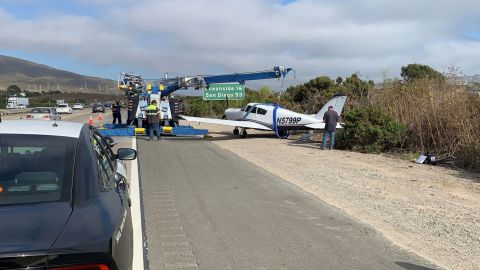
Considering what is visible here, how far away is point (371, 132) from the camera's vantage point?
59.8ft

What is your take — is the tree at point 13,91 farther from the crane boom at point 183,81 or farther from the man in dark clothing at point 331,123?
the man in dark clothing at point 331,123

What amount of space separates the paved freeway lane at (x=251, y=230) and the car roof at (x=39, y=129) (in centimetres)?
178

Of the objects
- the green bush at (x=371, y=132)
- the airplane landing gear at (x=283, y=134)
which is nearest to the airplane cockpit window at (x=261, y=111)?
the airplane landing gear at (x=283, y=134)

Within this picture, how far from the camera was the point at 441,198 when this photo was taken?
9.80 metres

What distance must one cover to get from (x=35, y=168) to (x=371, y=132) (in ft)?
51.4

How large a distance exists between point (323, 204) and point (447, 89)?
440 inches

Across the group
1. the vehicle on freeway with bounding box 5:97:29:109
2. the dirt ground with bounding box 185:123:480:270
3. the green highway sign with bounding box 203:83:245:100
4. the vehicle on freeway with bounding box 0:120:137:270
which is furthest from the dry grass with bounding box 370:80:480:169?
the vehicle on freeway with bounding box 5:97:29:109

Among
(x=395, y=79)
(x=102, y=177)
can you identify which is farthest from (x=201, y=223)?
(x=395, y=79)

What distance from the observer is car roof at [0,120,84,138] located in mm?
4184

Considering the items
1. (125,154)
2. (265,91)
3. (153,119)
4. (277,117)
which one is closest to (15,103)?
(265,91)

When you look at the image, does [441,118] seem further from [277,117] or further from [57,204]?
[57,204]

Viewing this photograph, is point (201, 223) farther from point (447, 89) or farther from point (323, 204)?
point (447, 89)

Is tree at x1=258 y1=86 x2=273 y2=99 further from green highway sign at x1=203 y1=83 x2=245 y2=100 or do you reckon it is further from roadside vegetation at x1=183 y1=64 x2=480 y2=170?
roadside vegetation at x1=183 y1=64 x2=480 y2=170

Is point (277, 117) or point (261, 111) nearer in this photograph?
point (277, 117)
